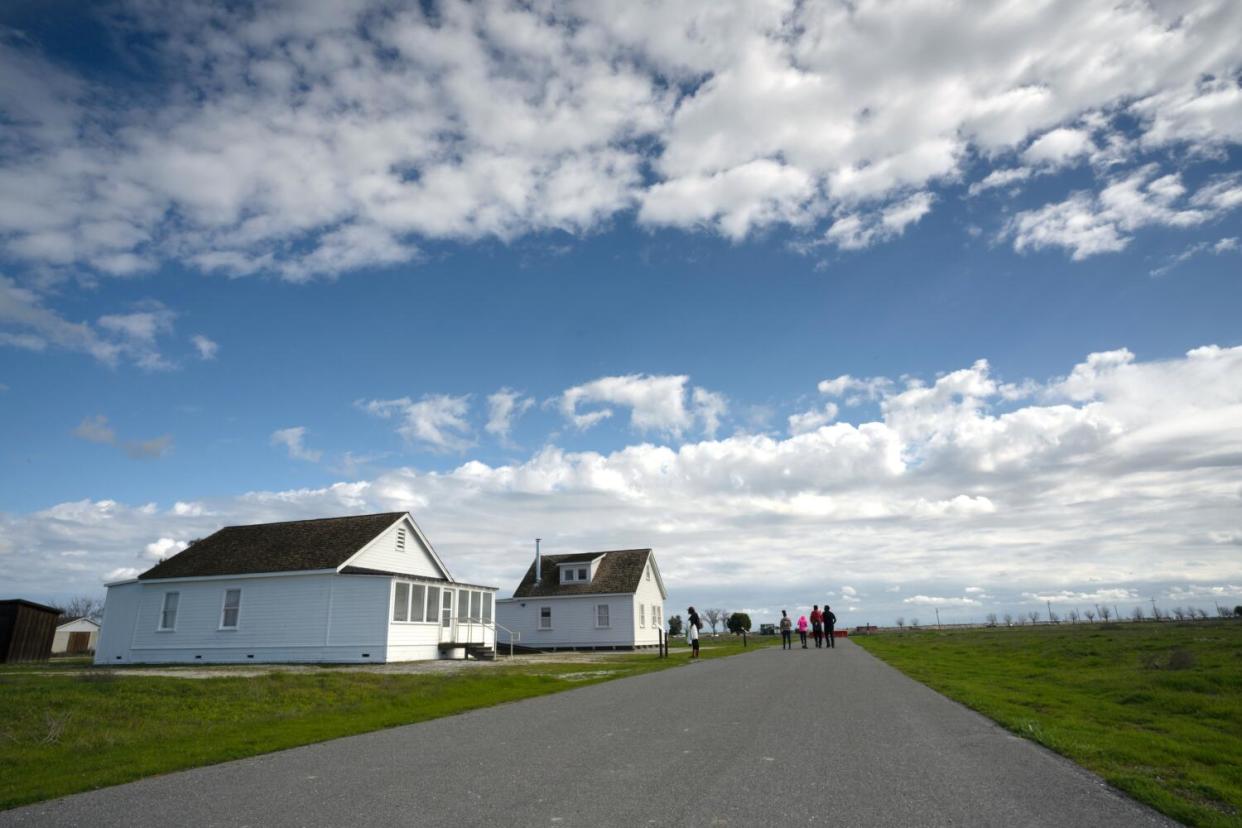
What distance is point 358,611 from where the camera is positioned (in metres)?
27.4

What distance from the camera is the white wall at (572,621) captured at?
43688mm

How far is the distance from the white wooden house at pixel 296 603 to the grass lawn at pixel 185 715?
9343mm

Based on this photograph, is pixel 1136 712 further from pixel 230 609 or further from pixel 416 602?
pixel 230 609

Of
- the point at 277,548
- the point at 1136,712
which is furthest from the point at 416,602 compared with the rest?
the point at 1136,712

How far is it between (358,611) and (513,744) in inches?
805

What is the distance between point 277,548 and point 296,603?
12.5ft

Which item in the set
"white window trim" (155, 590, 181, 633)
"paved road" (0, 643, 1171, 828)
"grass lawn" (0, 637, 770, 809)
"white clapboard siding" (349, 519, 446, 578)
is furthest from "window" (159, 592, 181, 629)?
"paved road" (0, 643, 1171, 828)

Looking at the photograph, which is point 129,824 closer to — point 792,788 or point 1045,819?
point 792,788

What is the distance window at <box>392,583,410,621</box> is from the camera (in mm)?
28250

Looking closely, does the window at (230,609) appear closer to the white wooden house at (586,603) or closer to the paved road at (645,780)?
the white wooden house at (586,603)

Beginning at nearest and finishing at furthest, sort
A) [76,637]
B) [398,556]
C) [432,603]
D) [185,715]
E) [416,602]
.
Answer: [185,715], [416,602], [432,603], [398,556], [76,637]

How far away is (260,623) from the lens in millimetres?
28297

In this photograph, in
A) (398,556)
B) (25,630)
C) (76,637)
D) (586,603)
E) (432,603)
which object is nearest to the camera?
(432,603)

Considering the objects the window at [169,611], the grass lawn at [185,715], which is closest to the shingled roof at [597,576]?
the window at [169,611]
